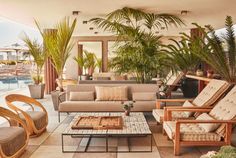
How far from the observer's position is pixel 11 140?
3.66 meters

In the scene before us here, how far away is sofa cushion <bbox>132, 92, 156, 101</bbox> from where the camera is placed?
6354mm

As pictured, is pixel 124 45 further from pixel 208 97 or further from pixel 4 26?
pixel 4 26

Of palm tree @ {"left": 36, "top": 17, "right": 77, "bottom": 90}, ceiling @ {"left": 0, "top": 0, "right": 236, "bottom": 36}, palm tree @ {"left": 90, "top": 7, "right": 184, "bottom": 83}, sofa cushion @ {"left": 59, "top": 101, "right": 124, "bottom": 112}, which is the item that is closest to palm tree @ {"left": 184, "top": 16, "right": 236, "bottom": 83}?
ceiling @ {"left": 0, "top": 0, "right": 236, "bottom": 36}

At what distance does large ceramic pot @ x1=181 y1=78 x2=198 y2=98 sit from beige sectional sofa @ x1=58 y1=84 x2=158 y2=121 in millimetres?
2295

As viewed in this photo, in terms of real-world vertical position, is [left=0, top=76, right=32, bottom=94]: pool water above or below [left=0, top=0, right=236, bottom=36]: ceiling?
below

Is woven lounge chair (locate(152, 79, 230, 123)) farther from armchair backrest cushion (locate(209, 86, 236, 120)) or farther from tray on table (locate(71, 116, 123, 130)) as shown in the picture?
tray on table (locate(71, 116, 123, 130))

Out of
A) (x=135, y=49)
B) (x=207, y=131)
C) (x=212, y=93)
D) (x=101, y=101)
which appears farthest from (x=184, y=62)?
(x=207, y=131)

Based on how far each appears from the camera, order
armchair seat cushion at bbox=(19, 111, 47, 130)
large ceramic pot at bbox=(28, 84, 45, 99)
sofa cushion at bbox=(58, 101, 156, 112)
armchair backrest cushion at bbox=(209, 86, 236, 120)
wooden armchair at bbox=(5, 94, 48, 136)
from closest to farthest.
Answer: armchair backrest cushion at bbox=(209, 86, 236, 120) → wooden armchair at bbox=(5, 94, 48, 136) → armchair seat cushion at bbox=(19, 111, 47, 130) → sofa cushion at bbox=(58, 101, 156, 112) → large ceramic pot at bbox=(28, 84, 45, 99)

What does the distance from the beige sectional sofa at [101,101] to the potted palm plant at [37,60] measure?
116 inches

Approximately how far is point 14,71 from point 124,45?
568cm

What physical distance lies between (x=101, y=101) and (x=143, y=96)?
96 cm

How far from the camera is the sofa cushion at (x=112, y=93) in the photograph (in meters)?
6.43

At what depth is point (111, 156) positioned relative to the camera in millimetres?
4023

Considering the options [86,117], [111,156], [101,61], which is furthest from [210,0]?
[101,61]
